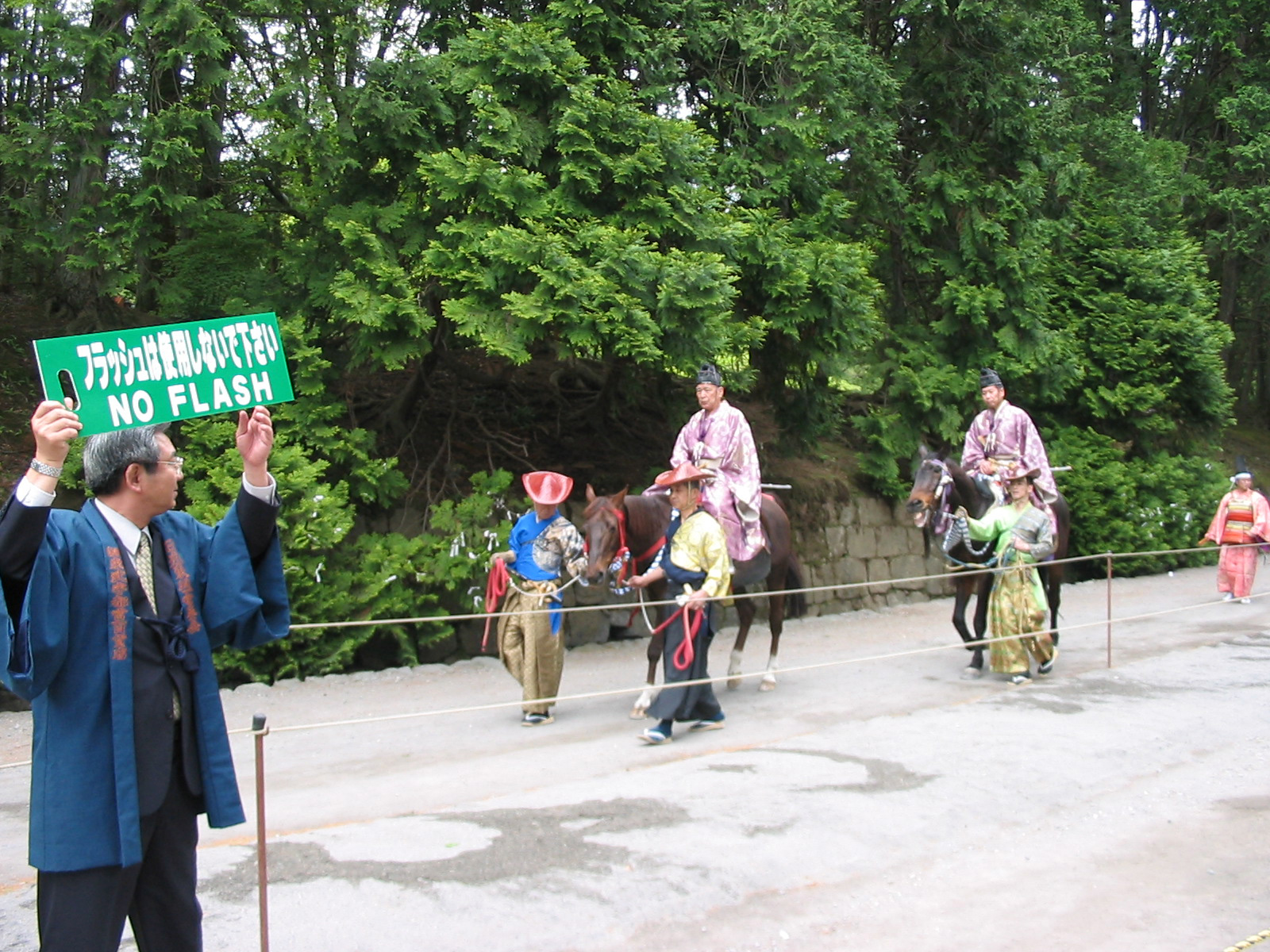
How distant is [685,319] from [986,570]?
10.5 feet

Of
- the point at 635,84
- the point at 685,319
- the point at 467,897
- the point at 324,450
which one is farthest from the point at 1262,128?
the point at 467,897

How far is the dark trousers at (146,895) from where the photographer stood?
116 inches

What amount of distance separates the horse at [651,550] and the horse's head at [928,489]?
1.16 metres

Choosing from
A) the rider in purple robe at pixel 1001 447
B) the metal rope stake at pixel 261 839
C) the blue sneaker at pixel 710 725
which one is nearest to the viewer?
the metal rope stake at pixel 261 839

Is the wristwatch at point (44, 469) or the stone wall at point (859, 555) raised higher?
the wristwatch at point (44, 469)

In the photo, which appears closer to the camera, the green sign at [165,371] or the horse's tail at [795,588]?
the green sign at [165,371]

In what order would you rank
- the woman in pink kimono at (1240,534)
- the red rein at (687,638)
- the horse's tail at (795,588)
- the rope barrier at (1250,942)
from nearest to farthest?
the rope barrier at (1250,942), the red rein at (687,638), the horse's tail at (795,588), the woman in pink kimono at (1240,534)

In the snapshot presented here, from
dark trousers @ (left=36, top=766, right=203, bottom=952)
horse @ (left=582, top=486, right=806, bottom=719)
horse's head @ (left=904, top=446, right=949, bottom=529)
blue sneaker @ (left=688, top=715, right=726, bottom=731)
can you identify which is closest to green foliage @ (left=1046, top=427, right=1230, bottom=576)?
horse's head @ (left=904, top=446, right=949, bottom=529)

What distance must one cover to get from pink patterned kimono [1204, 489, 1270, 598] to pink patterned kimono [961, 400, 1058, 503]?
4.97m

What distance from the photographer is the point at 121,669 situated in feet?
9.78

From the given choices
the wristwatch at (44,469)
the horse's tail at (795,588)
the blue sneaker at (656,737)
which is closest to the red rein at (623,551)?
the blue sneaker at (656,737)

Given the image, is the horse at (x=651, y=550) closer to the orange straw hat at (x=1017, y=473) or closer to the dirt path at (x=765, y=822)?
the dirt path at (x=765, y=822)

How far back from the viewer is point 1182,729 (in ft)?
24.3

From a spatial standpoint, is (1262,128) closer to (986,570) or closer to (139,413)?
(986,570)
